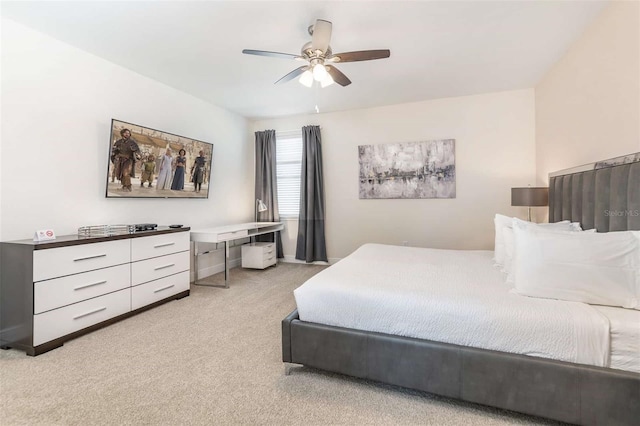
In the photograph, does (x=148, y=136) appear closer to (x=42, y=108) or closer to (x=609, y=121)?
(x=42, y=108)

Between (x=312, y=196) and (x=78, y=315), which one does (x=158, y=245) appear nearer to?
(x=78, y=315)

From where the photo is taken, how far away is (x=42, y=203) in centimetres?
257

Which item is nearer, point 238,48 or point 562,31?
point 562,31

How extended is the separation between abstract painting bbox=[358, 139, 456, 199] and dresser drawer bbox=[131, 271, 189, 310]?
297cm

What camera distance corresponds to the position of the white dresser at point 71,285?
85.2 inches

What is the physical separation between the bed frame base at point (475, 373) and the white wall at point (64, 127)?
8.19 ft

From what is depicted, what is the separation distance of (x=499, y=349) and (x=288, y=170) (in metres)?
4.36

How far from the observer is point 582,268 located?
1590mm

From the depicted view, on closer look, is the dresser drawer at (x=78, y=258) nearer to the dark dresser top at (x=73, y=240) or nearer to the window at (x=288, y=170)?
the dark dresser top at (x=73, y=240)

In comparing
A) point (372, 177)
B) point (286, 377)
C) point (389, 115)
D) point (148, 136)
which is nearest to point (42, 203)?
point (148, 136)

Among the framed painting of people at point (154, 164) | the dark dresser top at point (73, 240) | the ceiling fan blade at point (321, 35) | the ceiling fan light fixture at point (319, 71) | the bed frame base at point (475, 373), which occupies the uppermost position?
the ceiling fan blade at point (321, 35)

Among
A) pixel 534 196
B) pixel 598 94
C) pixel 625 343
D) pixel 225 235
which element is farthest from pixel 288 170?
pixel 625 343

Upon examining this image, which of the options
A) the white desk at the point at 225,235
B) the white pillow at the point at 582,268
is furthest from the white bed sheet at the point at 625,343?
the white desk at the point at 225,235

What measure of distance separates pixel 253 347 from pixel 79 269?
1611 millimetres
